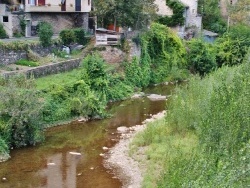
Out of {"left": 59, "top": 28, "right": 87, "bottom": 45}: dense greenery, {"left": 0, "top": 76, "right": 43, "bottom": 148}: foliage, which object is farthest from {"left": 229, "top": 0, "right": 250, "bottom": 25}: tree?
{"left": 0, "top": 76, "right": 43, "bottom": 148}: foliage

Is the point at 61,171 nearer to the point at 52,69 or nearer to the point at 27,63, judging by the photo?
the point at 52,69

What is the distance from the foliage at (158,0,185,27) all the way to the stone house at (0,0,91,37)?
1103 cm

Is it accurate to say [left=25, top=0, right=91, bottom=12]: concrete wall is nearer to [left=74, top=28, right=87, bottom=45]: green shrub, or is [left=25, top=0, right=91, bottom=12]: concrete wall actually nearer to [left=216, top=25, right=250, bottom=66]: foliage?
[left=74, top=28, right=87, bottom=45]: green shrub

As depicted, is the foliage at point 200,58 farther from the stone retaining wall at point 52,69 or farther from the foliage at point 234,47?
the stone retaining wall at point 52,69

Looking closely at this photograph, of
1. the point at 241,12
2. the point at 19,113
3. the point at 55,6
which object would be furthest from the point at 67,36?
the point at 241,12

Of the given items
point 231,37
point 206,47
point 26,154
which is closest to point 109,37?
point 206,47

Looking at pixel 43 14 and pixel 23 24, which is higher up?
pixel 43 14

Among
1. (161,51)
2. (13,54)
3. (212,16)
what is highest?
(212,16)

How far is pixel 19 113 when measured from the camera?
26.2m

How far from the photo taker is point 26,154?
26.3 m

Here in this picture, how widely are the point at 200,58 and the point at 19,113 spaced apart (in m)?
26.0

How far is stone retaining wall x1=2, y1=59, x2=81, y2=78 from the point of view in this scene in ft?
113

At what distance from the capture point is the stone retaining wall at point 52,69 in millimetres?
34581

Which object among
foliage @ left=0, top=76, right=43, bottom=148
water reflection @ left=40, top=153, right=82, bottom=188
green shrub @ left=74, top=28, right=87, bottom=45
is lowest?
water reflection @ left=40, top=153, right=82, bottom=188
